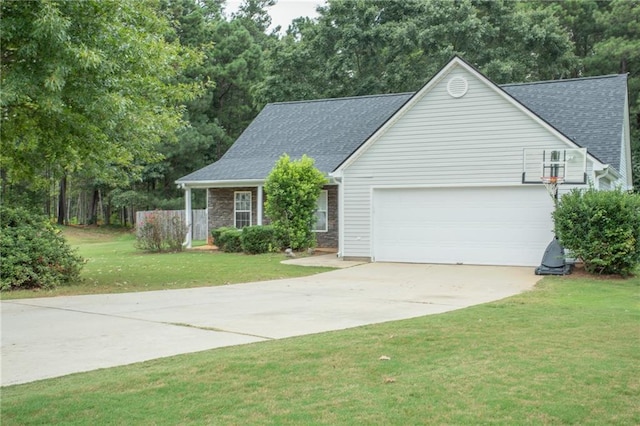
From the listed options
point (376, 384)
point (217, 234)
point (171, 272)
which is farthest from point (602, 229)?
point (217, 234)

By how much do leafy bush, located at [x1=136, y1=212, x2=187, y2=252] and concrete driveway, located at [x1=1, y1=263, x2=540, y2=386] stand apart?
894cm

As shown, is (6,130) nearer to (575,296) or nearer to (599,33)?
(575,296)

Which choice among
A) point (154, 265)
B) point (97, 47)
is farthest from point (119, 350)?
point (154, 265)

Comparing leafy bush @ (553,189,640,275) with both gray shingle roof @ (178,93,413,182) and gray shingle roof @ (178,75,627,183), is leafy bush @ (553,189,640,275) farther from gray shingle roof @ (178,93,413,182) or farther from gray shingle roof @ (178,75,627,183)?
gray shingle roof @ (178,93,413,182)

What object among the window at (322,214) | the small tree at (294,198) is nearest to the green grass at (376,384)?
the small tree at (294,198)

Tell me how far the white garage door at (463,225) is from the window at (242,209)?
7557 millimetres

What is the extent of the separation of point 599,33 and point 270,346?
37.4 meters

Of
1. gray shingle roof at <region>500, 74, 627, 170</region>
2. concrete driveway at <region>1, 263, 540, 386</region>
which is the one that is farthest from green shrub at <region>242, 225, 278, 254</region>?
gray shingle roof at <region>500, 74, 627, 170</region>

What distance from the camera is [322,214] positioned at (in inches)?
871

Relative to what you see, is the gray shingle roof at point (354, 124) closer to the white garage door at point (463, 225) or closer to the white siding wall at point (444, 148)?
the white siding wall at point (444, 148)

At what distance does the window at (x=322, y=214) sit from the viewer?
22016 millimetres

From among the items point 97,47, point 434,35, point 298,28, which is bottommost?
point 97,47

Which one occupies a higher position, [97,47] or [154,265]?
[97,47]

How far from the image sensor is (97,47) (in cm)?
1007
